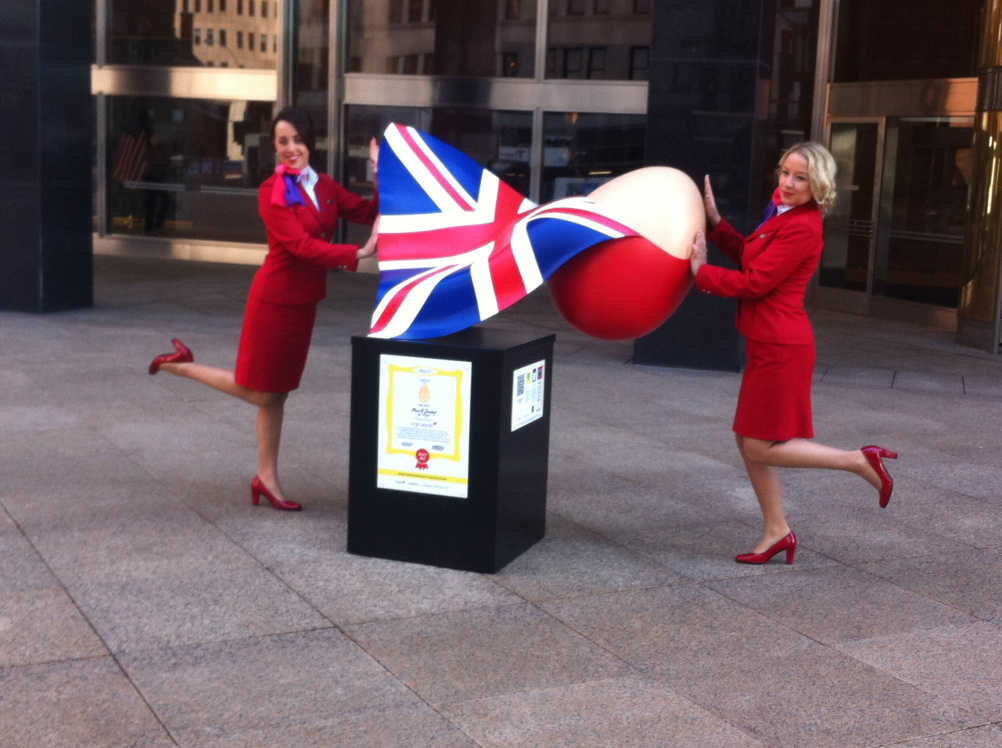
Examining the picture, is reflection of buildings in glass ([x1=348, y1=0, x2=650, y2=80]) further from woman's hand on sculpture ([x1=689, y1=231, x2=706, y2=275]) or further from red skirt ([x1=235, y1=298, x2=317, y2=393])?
woman's hand on sculpture ([x1=689, y1=231, x2=706, y2=275])

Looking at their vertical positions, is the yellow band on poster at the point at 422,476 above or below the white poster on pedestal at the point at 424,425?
below

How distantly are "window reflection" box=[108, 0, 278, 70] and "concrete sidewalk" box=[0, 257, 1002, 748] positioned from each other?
9.72 metres

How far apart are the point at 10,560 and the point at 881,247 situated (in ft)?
36.7

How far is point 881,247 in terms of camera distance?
45.5 ft

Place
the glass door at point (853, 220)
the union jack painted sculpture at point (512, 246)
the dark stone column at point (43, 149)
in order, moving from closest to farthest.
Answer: the union jack painted sculpture at point (512, 246) < the dark stone column at point (43, 149) < the glass door at point (853, 220)

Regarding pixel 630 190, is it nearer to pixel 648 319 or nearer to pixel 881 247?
pixel 648 319

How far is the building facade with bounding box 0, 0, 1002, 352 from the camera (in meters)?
11.5

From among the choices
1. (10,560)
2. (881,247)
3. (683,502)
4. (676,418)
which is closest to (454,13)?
(881,247)

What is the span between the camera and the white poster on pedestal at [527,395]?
5012mm

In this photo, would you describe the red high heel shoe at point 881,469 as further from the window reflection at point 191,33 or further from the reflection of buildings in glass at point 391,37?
the window reflection at point 191,33

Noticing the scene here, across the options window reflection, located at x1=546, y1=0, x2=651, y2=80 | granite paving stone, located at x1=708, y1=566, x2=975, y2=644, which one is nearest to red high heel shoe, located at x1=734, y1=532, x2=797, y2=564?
granite paving stone, located at x1=708, y1=566, x2=975, y2=644

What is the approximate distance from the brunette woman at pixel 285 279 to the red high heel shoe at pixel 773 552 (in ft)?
6.86

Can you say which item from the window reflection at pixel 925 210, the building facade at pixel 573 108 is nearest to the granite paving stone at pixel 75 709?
the building facade at pixel 573 108

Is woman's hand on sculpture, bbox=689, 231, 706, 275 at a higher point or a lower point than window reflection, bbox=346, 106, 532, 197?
lower
